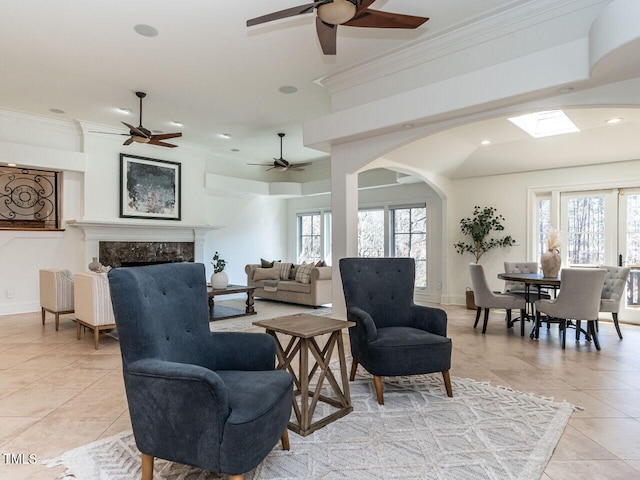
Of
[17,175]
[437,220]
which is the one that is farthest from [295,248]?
[17,175]

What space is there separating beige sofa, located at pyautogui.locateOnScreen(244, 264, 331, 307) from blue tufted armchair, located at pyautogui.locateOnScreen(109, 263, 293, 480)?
178 inches

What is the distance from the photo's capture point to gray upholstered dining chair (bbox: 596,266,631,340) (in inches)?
184

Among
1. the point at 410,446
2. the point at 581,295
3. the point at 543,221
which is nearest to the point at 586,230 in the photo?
the point at 543,221

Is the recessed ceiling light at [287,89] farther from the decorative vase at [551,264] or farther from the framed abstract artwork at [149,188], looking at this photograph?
the decorative vase at [551,264]

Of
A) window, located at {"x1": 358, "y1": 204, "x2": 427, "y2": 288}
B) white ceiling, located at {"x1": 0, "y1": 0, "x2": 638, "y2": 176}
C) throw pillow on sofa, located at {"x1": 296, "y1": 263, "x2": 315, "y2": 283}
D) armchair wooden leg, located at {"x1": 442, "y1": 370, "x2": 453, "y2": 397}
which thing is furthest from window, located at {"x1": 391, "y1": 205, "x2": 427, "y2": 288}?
armchair wooden leg, located at {"x1": 442, "y1": 370, "x2": 453, "y2": 397}

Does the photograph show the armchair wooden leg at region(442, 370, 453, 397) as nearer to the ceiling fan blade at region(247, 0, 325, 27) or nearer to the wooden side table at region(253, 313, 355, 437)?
the wooden side table at region(253, 313, 355, 437)

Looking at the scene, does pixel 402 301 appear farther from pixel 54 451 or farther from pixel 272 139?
pixel 272 139

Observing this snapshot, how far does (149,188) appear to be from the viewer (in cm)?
727

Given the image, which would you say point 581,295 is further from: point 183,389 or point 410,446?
point 183,389

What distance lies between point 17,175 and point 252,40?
18.3 feet

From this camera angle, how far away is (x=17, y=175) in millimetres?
6738

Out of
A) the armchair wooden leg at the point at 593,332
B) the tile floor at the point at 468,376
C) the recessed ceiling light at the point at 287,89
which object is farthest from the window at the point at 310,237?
the armchair wooden leg at the point at 593,332

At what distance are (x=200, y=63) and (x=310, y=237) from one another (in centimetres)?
623

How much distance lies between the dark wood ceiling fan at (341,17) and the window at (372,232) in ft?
19.3
